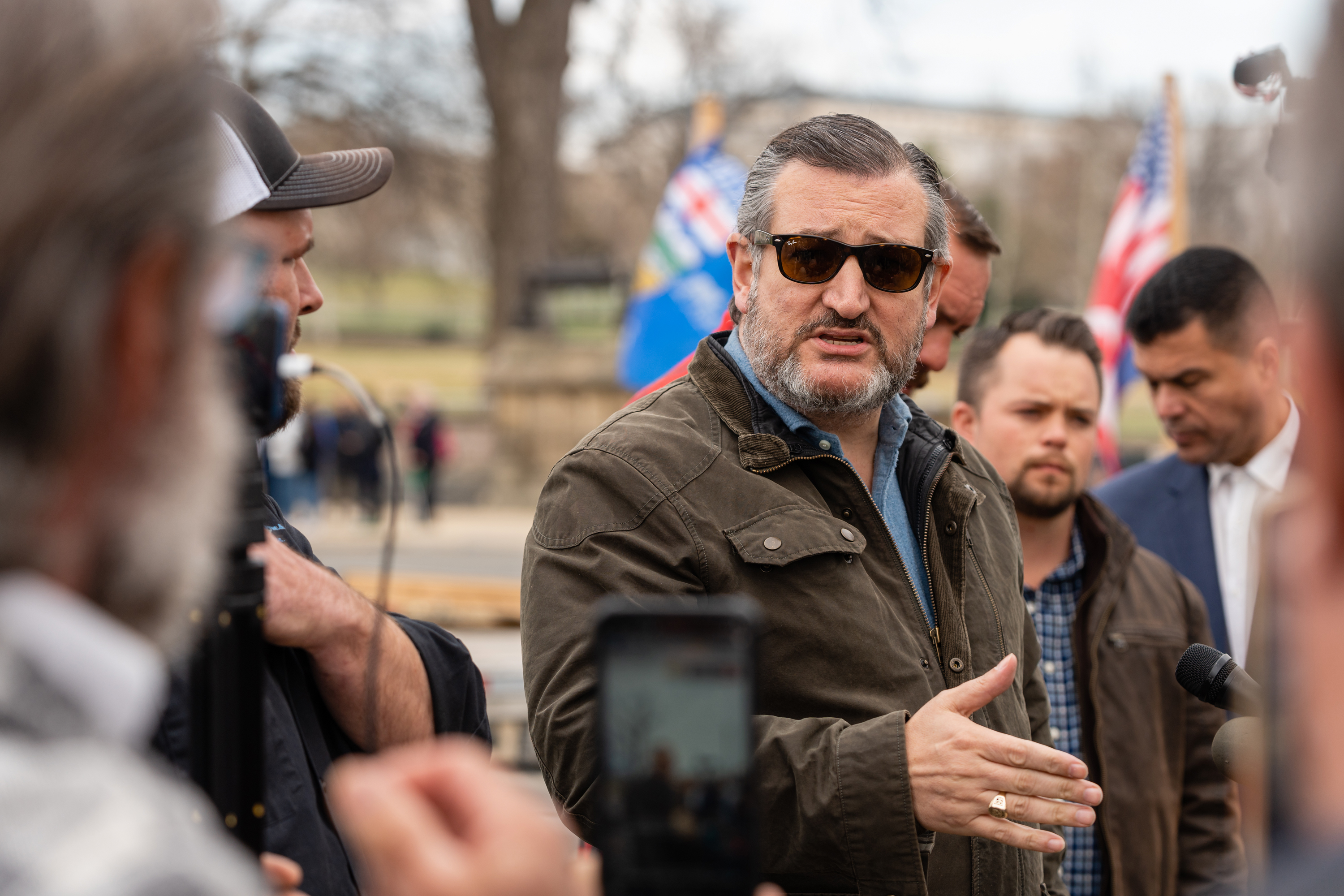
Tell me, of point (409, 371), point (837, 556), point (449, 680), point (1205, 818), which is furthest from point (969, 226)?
point (409, 371)

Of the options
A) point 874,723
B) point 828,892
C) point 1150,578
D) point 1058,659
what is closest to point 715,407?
point 874,723

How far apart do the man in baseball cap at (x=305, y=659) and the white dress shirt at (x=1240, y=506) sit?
295 centimetres

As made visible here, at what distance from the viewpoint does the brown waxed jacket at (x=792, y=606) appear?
7.31 ft

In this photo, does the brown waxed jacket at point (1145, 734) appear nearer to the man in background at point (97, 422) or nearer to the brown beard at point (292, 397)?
the brown beard at point (292, 397)

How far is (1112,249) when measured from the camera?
9391mm

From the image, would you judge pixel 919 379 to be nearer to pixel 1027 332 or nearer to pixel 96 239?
pixel 1027 332

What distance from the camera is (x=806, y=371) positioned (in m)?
2.72

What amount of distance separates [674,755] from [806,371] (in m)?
1.65

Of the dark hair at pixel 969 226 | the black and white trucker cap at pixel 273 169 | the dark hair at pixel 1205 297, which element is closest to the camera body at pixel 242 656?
the black and white trucker cap at pixel 273 169

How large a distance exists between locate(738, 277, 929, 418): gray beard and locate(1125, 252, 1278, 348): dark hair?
1949mm

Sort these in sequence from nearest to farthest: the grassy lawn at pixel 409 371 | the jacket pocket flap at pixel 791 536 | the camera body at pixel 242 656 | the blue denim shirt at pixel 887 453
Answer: the camera body at pixel 242 656 < the jacket pocket flap at pixel 791 536 < the blue denim shirt at pixel 887 453 < the grassy lawn at pixel 409 371

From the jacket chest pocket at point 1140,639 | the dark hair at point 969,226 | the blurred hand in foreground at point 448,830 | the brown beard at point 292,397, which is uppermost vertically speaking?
the dark hair at point 969,226

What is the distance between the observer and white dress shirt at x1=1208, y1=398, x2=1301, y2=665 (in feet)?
14.3

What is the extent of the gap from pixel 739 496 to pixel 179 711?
1.12 metres
